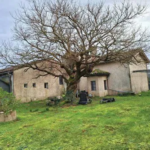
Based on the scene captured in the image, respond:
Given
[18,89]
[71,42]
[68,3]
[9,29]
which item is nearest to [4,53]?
[9,29]

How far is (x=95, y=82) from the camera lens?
63.5 ft

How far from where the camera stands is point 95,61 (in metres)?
13.6

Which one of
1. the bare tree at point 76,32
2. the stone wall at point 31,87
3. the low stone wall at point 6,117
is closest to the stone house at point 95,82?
the stone wall at point 31,87

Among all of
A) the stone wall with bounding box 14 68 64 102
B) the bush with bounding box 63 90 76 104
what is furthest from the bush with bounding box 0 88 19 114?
the stone wall with bounding box 14 68 64 102

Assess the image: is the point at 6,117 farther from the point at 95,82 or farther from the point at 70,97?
the point at 95,82

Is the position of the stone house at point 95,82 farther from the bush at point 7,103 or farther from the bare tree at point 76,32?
the bush at point 7,103

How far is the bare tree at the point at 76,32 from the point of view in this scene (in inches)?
493

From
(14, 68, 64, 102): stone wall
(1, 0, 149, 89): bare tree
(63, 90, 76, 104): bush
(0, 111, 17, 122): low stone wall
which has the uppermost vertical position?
(1, 0, 149, 89): bare tree

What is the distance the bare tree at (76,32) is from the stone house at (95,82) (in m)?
4.12

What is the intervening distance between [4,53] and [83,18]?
8.11 metres

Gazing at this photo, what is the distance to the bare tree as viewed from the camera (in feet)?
41.1

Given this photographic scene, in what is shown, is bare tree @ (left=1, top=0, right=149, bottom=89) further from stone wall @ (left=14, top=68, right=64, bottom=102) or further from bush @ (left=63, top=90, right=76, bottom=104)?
stone wall @ (left=14, top=68, right=64, bottom=102)

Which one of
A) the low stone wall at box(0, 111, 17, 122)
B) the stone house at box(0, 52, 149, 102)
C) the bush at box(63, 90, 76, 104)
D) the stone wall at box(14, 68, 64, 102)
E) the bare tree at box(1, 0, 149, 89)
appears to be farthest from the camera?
the stone house at box(0, 52, 149, 102)

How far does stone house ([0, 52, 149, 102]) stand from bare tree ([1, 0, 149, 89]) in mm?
4123
